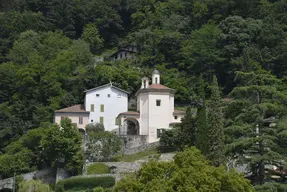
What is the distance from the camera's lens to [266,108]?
45219 mm

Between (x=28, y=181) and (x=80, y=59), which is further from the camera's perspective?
(x=80, y=59)

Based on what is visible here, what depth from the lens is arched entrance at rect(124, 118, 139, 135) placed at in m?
68.1

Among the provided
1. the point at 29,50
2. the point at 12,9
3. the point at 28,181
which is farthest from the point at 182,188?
the point at 12,9

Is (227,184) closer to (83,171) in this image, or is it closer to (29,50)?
(83,171)

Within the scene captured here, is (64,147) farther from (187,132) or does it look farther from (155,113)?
(155,113)

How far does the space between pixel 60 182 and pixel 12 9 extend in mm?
66320

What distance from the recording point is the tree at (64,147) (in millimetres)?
56656

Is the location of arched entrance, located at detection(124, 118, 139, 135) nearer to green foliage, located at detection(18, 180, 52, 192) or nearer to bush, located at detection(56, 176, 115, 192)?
green foliage, located at detection(18, 180, 52, 192)

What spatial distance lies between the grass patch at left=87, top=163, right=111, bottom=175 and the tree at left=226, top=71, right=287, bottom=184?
13496mm

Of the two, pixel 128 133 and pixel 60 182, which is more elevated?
pixel 128 133

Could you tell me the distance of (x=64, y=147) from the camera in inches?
2248

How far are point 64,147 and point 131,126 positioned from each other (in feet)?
44.7

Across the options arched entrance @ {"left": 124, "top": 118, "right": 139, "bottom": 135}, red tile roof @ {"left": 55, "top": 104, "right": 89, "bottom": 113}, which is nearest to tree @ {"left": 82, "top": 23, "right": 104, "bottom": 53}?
red tile roof @ {"left": 55, "top": 104, "right": 89, "bottom": 113}

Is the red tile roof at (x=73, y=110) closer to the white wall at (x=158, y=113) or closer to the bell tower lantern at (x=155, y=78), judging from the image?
the white wall at (x=158, y=113)
